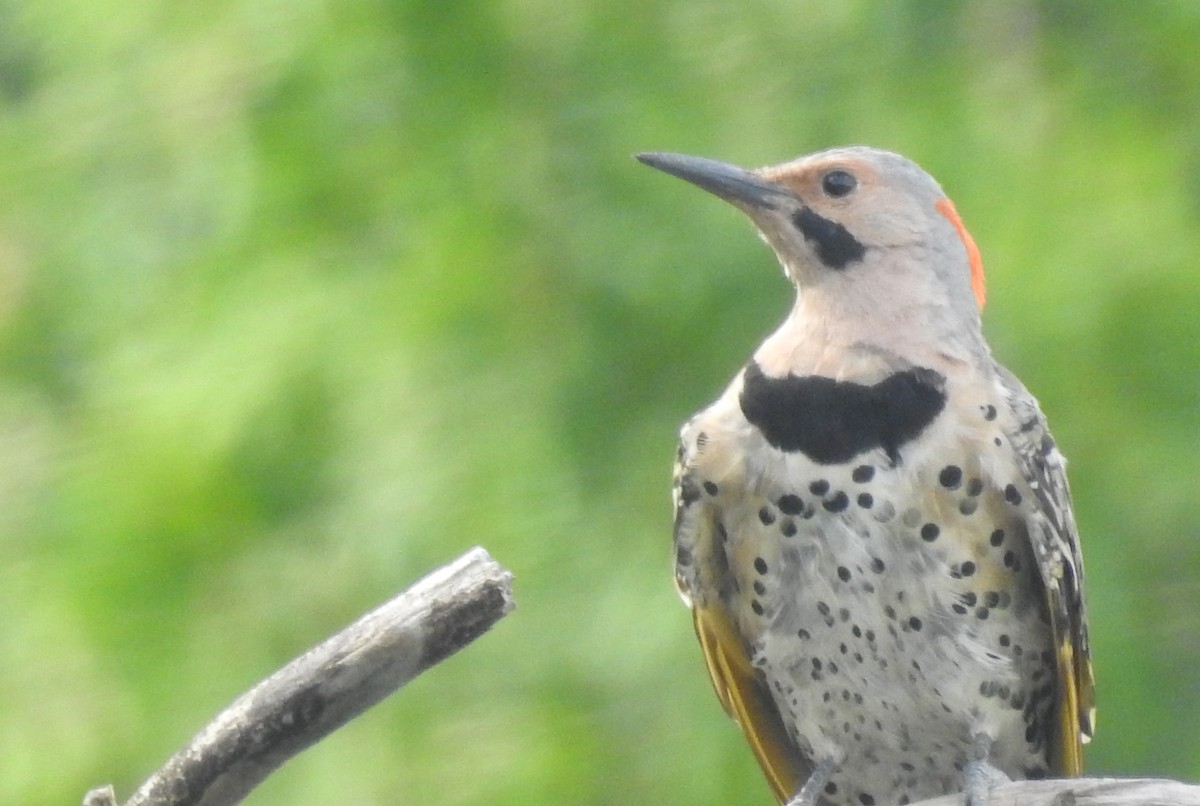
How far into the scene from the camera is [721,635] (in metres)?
3.59

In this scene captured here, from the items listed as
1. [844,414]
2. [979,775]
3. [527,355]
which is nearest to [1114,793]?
[979,775]

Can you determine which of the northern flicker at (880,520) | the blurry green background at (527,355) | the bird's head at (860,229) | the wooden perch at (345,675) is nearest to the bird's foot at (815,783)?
the northern flicker at (880,520)

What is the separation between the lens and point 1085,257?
4.26 m

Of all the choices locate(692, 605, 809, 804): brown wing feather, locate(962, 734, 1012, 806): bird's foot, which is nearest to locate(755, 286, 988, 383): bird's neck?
locate(692, 605, 809, 804): brown wing feather

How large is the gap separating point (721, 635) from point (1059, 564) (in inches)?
25.3

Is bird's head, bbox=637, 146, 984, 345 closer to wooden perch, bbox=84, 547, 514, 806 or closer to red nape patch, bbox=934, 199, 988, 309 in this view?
red nape patch, bbox=934, 199, 988, 309

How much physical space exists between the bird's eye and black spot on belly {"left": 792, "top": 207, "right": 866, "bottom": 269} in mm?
59

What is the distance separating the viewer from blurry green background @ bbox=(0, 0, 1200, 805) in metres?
4.37

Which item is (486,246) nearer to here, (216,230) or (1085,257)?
(216,230)

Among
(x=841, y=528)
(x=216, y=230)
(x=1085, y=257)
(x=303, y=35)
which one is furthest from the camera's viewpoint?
(x=216, y=230)

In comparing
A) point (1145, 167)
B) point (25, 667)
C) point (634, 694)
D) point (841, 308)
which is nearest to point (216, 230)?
point (25, 667)

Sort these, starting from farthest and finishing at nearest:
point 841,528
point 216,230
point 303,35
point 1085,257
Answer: point 216,230, point 303,35, point 1085,257, point 841,528

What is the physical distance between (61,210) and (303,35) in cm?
86

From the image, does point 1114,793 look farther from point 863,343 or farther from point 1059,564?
point 863,343
